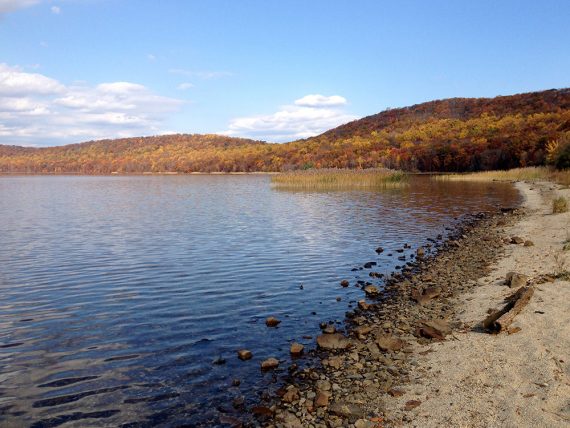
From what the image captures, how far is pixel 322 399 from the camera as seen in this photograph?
7078 millimetres

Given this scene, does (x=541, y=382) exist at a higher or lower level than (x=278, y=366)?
higher

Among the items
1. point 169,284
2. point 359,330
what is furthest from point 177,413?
point 169,284

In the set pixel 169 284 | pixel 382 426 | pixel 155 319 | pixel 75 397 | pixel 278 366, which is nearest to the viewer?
pixel 382 426

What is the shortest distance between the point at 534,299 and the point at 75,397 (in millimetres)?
10211

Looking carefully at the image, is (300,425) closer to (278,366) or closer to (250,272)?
(278,366)

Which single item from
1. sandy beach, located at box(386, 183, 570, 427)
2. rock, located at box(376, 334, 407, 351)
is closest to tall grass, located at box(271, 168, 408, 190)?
sandy beach, located at box(386, 183, 570, 427)

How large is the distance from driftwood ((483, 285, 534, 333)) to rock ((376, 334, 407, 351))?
74.0 inches

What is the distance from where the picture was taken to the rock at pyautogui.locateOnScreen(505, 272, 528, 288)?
11977 mm

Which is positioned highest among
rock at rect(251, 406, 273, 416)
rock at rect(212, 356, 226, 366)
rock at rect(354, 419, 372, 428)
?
rock at rect(354, 419, 372, 428)

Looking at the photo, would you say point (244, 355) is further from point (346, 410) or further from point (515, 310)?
point (515, 310)

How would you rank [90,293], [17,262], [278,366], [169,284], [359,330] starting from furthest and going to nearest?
[17,262] → [169,284] → [90,293] → [359,330] → [278,366]

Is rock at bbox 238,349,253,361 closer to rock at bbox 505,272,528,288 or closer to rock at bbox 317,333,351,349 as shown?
rock at bbox 317,333,351,349

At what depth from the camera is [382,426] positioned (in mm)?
6219

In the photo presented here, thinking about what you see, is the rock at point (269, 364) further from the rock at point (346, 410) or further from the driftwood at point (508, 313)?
the driftwood at point (508, 313)
